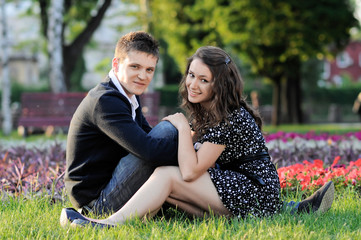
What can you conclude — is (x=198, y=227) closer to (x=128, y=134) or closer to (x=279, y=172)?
(x=128, y=134)

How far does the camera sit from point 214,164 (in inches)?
142

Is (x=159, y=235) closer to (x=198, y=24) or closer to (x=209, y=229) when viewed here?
(x=209, y=229)

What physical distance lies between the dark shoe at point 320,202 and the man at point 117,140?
41.8 inches

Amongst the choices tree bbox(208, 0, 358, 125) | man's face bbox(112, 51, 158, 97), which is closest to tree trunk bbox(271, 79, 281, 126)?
tree bbox(208, 0, 358, 125)

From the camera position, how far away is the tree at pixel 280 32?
52.1 feet

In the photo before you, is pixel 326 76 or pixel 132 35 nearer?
pixel 132 35

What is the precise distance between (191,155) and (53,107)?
30.5 feet

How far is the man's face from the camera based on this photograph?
11.4 feet

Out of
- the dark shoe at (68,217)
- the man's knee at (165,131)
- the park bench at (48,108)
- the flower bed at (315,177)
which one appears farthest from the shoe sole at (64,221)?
the park bench at (48,108)

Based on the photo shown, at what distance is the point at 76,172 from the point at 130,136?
537 millimetres

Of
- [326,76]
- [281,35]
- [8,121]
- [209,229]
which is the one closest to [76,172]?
[209,229]

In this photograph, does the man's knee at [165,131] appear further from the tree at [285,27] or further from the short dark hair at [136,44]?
the tree at [285,27]

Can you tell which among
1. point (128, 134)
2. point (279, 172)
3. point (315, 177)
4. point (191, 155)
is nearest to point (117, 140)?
point (128, 134)

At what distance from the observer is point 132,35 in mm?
3479
